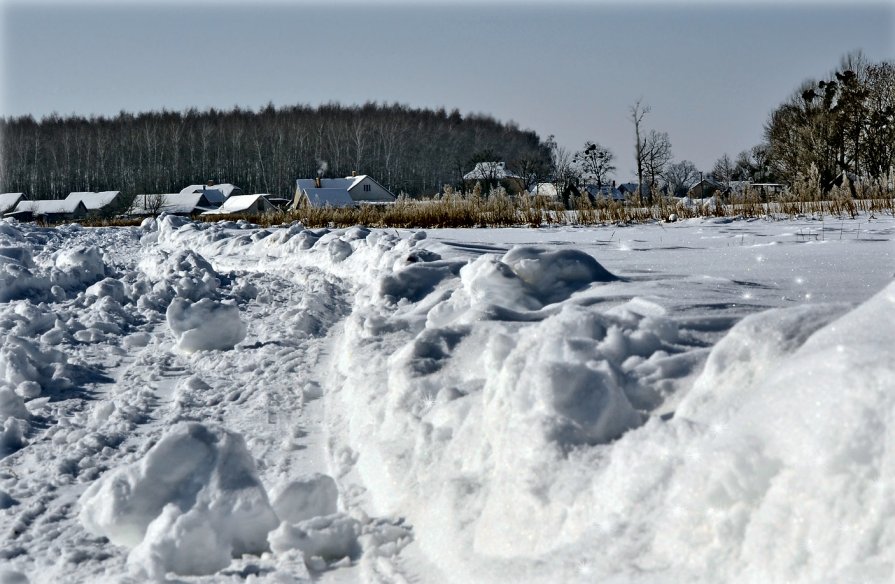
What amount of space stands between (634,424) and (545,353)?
398mm

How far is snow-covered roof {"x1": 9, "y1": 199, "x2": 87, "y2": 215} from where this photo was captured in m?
67.0

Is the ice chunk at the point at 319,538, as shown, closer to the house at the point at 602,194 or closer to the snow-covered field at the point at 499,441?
the snow-covered field at the point at 499,441

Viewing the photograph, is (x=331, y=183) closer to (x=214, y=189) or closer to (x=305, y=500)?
(x=214, y=189)

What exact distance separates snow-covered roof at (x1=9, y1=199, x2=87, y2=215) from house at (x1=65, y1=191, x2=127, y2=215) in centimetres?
62

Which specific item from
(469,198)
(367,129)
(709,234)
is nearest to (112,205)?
(367,129)

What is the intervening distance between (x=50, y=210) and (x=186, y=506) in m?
74.0

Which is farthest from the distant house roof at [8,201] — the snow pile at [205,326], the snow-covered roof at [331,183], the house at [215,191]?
the snow pile at [205,326]

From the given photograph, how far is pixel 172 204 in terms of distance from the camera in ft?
222

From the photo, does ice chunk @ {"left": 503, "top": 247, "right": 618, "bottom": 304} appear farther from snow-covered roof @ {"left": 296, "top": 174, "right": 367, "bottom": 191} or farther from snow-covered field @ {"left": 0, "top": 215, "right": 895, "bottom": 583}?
snow-covered roof @ {"left": 296, "top": 174, "right": 367, "bottom": 191}

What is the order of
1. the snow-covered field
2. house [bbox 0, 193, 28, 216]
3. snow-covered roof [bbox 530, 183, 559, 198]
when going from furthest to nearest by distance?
house [bbox 0, 193, 28, 216] < snow-covered roof [bbox 530, 183, 559, 198] < the snow-covered field

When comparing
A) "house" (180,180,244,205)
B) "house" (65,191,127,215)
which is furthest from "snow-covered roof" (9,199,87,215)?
"house" (180,180,244,205)

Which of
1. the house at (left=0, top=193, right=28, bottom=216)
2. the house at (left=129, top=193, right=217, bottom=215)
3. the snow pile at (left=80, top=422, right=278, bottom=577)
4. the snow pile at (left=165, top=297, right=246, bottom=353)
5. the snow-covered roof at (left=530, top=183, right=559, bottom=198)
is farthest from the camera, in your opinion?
the house at (left=0, top=193, right=28, bottom=216)

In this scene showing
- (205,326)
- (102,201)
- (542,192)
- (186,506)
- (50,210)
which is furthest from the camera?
(50,210)

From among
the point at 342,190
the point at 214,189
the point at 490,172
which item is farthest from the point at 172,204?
the point at 490,172
